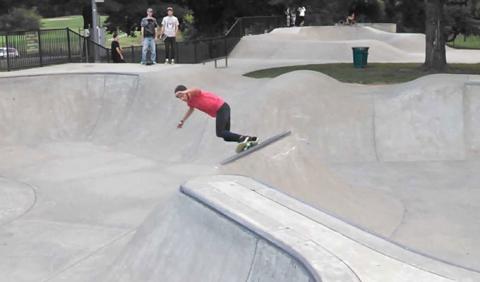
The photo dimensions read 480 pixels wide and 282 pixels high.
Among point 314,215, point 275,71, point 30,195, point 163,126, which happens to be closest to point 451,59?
point 275,71

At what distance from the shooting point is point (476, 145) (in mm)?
11281

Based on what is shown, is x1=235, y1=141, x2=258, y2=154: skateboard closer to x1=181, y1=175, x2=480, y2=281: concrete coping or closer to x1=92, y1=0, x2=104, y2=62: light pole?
x1=181, y1=175, x2=480, y2=281: concrete coping

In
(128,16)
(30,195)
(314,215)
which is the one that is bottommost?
(30,195)

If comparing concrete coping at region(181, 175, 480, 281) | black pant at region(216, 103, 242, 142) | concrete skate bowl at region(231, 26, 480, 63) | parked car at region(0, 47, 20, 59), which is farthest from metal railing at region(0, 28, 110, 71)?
concrete coping at region(181, 175, 480, 281)

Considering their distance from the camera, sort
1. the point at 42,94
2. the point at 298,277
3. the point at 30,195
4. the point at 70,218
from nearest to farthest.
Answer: the point at 298,277 → the point at 70,218 → the point at 30,195 → the point at 42,94

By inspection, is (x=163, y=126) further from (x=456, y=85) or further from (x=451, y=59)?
(x=451, y=59)

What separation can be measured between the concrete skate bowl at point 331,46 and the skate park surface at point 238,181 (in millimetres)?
11340

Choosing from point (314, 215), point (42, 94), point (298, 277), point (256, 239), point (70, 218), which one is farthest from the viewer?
point (42, 94)

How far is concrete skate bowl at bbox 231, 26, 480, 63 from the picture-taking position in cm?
2727

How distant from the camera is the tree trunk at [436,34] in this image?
63.1 feet

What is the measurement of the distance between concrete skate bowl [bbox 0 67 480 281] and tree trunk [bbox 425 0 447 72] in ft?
21.7

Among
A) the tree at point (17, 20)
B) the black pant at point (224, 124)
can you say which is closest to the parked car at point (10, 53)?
the tree at point (17, 20)

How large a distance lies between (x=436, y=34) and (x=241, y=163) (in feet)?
44.3

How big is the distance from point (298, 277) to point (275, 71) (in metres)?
17.7
